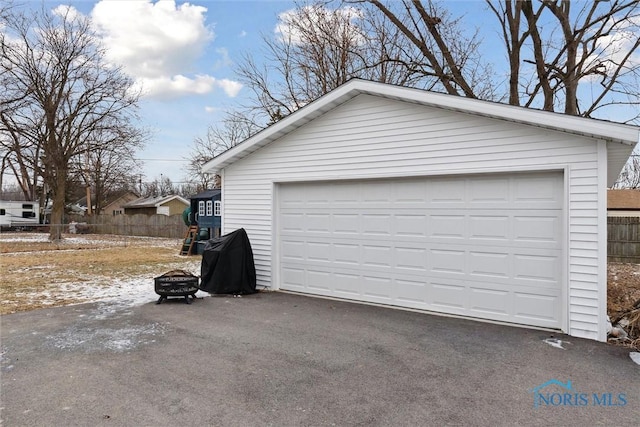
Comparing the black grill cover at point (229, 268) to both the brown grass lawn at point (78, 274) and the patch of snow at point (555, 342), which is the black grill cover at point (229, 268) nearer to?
the brown grass lawn at point (78, 274)

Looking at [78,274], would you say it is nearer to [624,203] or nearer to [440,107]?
[440,107]

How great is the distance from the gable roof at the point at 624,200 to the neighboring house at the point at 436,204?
15.8m

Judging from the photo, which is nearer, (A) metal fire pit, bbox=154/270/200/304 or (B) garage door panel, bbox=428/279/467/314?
(B) garage door panel, bbox=428/279/467/314

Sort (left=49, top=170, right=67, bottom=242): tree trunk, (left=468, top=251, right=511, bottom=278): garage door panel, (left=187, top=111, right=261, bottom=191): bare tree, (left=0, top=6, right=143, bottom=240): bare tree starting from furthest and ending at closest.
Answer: (left=187, top=111, right=261, bottom=191): bare tree
(left=49, top=170, right=67, bottom=242): tree trunk
(left=0, top=6, right=143, bottom=240): bare tree
(left=468, top=251, right=511, bottom=278): garage door panel

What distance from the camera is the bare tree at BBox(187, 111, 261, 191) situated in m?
21.1

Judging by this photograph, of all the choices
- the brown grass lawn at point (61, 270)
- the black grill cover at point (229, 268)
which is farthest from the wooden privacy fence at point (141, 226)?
the black grill cover at point (229, 268)

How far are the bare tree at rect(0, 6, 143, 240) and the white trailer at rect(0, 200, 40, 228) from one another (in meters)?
12.2

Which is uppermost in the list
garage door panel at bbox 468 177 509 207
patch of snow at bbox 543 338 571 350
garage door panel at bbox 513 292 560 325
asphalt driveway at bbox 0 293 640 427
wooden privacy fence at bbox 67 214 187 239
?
garage door panel at bbox 468 177 509 207

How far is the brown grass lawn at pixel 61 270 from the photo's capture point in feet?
22.9

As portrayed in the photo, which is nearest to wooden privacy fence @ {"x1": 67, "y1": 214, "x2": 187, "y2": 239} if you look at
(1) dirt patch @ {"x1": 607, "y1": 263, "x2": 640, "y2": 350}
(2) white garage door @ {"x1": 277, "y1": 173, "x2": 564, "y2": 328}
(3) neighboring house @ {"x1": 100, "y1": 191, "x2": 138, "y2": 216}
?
(3) neighboring house @ {"x1": 100, "y1": 191, "x2": 138, "y2": 216}

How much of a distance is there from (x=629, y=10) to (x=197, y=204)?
47.7 ft

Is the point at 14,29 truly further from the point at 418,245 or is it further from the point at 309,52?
the point at 418,245

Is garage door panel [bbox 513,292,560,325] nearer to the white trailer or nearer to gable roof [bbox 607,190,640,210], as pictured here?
gable roof [bbox 607,190,640,210]

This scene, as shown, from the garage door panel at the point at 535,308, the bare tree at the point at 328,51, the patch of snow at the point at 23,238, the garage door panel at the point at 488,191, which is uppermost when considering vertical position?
the bare tree at the point at 328,51
